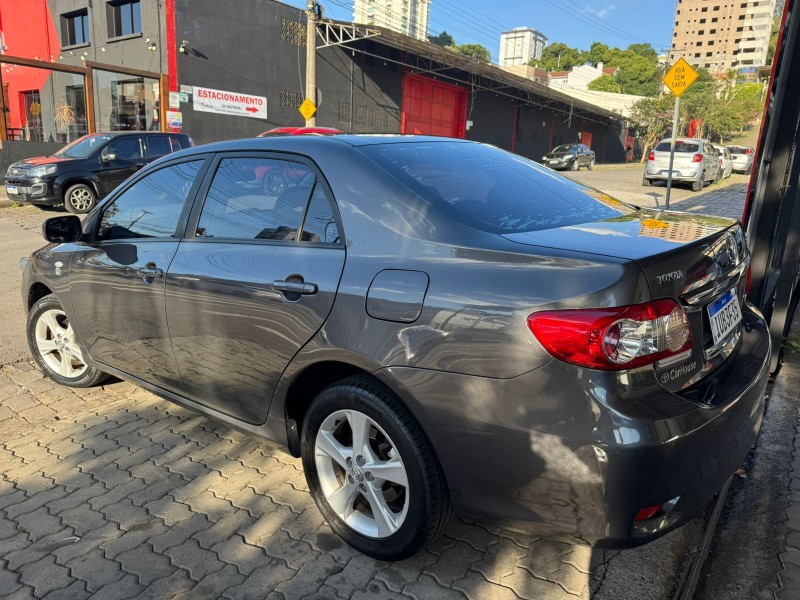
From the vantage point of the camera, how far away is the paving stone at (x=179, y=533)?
8.41 feet

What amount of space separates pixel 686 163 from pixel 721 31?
503ft

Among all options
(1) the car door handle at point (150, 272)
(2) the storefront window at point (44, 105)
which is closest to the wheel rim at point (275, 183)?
(1) the car door handle at point (150, 272)

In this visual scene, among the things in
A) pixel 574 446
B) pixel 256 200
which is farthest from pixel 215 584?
pixel 256 200

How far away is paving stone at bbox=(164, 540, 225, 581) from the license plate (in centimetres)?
206

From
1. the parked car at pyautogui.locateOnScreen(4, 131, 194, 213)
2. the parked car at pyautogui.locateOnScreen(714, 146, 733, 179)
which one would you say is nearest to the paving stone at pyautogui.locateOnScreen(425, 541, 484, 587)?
the parked car at pyautogui.locateOnScreen(4, 131, 194, 213)

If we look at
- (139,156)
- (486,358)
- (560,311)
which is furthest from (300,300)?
(139,156)

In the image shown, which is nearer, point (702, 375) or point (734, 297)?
point (702, 375)

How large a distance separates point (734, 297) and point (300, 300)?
5.63 ft

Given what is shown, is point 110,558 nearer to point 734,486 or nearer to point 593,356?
point 593,356

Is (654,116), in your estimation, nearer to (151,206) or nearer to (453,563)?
(151,206)

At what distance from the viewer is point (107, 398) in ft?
13.2

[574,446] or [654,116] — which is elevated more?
[654,116]

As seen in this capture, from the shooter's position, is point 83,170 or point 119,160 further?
point 119,160

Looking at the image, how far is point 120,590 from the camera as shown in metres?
2.29
